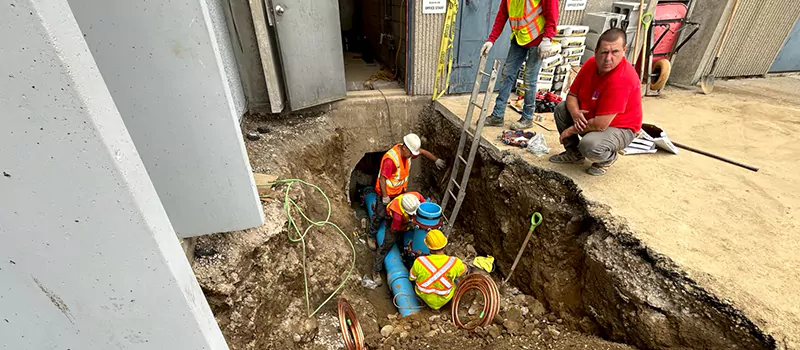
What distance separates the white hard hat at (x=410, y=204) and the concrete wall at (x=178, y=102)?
164cm

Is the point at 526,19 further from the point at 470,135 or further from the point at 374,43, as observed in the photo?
the point at 374,43

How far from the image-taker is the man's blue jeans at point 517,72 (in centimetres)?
400

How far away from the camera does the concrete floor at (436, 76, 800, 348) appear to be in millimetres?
2174

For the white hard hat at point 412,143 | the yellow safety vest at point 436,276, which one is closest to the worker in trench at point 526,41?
the white hard hat at point 412,143

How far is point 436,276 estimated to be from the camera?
128 inches

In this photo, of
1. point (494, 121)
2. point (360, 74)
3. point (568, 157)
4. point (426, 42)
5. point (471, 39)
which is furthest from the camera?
point (360, 74)

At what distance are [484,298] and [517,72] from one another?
265 cm

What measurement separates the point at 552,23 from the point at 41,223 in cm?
410

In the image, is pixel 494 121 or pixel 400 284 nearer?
pixel 400 284

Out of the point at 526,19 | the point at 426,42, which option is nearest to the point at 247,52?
the point at 426,42

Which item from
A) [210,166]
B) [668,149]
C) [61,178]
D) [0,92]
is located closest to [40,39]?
[0,92]

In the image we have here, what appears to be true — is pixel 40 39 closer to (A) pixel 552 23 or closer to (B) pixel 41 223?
(B) pixel 41 223

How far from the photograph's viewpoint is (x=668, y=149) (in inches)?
147

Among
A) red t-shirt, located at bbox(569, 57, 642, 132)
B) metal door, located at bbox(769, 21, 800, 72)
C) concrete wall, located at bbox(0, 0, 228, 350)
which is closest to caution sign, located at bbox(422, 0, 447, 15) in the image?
red t-shirt, located at bbox(569, 57, 642, 132)
